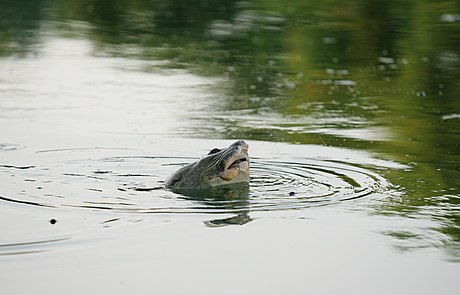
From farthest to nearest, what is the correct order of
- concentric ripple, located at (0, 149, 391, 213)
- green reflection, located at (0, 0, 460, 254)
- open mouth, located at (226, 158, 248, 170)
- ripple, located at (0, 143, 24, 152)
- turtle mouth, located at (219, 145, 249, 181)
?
green reflection, located at (0, 0, 460, 254)
ripple, located at (0, 143, 24, 152)
open mouth, located at (226, 158, 248, 170)
turtle mouth, located at (219, 145, 249, 181)
concentric ripple, located at (0, 149, 391, 213)

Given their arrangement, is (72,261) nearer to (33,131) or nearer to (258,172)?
(258,172)

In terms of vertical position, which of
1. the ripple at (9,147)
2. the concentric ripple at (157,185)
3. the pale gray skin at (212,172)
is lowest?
the ripple at (9,147)

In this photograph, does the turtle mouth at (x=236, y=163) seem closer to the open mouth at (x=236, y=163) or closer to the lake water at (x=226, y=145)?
the open mouth at (x=236, y=163)

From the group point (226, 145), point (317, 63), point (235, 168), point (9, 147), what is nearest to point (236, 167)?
point (235, 168)

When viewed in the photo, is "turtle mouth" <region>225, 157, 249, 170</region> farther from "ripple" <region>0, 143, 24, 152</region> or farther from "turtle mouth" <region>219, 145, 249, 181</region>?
"ripple" <region>0, 143, 24, 152</region>

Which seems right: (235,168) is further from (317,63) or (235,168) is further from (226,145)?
(317,63)

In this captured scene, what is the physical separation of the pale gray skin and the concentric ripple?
0.35 ft

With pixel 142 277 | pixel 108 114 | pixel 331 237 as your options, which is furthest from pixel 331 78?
pixel 142 277

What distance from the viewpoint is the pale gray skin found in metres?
8.57

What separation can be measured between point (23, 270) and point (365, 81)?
8865 mm

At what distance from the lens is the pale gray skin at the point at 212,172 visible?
28.1ft

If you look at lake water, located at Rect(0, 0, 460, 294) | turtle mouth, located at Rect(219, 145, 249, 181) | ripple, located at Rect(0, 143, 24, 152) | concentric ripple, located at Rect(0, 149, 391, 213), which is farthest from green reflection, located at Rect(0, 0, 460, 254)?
ripple, located at Rect(0, 143, 24, 152)

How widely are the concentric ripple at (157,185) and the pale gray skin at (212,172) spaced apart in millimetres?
107

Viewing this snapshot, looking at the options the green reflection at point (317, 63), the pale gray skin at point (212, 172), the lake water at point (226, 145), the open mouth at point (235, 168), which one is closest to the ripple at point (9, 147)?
the lake water at point (226, 145)
